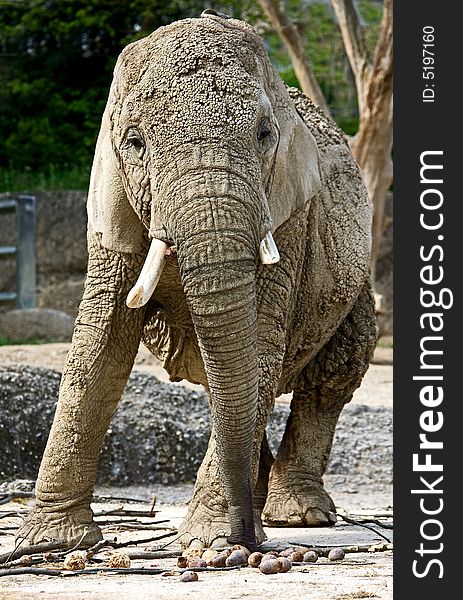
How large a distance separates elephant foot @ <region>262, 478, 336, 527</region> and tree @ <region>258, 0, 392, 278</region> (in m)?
5.63

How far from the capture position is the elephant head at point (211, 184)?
182 inches

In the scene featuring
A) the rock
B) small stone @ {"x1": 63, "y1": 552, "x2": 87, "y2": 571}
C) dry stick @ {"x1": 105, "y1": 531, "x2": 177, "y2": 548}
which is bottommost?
small stone @ {"x1": 63, "y1": 552, "x2": 87, "y2": 571}

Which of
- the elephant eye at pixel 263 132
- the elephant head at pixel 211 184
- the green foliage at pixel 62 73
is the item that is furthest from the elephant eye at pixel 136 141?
the green foliage at pixel 62 73

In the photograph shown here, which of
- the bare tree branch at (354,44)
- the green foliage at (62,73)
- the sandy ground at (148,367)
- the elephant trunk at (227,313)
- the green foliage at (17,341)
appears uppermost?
the green foliage at (62,73)

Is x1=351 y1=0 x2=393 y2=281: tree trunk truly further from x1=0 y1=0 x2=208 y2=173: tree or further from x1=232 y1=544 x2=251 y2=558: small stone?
x1=232 y1=544 x2=251 y2=558: small stone

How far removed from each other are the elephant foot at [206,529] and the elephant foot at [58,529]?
452mm

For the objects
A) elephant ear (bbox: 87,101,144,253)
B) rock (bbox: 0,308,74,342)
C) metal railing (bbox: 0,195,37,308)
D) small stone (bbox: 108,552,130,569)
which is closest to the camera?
small stone (bbox: 108,552,130,569)

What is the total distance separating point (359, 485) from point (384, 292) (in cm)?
752

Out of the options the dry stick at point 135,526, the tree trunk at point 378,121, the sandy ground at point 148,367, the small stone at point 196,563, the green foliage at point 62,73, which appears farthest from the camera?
the green foliage at point 62,73

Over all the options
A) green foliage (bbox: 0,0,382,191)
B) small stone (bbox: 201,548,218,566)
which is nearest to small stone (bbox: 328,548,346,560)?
small stone (bbox: 201,548,218,566)

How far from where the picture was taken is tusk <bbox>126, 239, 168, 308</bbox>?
4.74 metres

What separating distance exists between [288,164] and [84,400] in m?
1.22

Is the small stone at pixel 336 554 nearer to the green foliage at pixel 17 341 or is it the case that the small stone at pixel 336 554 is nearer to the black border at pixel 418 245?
the black border at pixel 418 245

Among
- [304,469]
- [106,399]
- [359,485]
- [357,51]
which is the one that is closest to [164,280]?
[106,399]
